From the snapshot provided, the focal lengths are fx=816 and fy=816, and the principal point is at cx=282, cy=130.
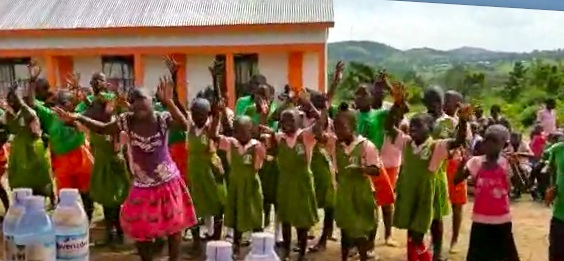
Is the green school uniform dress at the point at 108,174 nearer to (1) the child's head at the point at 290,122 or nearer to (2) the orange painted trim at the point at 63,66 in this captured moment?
(1) the child's head at the point at 290,122

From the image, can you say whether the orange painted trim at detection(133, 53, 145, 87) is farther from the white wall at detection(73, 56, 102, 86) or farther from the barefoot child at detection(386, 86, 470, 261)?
the barefoot child at detection(386, 86, 470, 261)

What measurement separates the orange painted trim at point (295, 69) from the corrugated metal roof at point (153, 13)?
84 cm

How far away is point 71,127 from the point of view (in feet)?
20.4

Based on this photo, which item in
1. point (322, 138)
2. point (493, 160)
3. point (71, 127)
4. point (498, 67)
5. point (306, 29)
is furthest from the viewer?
point (498, 67)

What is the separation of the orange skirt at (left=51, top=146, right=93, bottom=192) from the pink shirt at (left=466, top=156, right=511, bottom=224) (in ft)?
10.0

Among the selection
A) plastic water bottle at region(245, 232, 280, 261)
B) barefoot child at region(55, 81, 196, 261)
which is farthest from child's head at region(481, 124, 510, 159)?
plastic water bottle at region(245, 232, 280, 261)

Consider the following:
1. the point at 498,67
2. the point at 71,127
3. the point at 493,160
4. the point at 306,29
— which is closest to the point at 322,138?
the point at 493,160

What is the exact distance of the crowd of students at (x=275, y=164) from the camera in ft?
14.9

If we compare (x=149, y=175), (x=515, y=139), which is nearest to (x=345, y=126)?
(x=149, y=175)

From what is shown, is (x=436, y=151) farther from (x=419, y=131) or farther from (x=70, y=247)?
(x=70, y=247)

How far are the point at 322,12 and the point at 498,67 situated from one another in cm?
735

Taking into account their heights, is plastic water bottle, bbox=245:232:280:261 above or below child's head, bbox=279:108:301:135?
below

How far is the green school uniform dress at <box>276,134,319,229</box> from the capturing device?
5.49m

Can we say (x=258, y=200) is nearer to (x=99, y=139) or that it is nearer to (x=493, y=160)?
(x=99, y=139)
